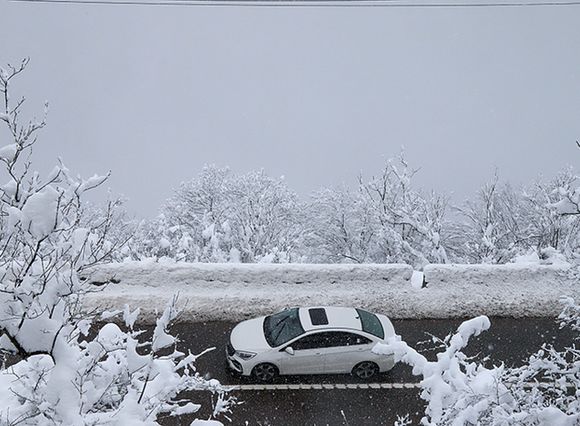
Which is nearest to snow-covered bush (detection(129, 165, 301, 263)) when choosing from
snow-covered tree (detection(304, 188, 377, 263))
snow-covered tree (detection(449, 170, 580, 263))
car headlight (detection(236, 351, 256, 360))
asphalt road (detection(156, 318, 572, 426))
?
snow-covered tree (detection(304, 188, 377, 263))

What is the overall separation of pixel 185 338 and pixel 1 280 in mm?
8470

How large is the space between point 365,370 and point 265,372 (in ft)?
6.39

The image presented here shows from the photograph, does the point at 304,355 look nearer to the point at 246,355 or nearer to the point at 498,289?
the point at 246,355

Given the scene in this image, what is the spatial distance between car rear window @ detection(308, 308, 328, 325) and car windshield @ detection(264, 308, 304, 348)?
0.28 metres

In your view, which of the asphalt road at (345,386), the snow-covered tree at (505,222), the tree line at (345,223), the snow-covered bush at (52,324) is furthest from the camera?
the snow-covered tree at (505,222)

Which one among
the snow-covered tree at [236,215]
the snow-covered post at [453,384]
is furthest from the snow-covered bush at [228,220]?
the snow-covered post at [453,384]

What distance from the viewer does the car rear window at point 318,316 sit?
12.9 m

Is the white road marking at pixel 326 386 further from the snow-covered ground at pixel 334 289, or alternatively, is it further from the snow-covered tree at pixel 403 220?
the snow-covered tree at pixel 403 220

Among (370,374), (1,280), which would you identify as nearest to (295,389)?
(370,374)

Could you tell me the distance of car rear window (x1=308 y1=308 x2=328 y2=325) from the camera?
42.2 feet

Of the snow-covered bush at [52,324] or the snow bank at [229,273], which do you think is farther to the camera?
the snow bank at [229,273]

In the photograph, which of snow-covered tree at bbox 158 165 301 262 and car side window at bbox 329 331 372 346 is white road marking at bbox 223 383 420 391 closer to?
car side window at bbox 329 331 372 346

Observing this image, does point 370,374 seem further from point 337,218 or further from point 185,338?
point 337,218

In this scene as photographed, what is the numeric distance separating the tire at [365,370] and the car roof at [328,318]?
0.69 metres
